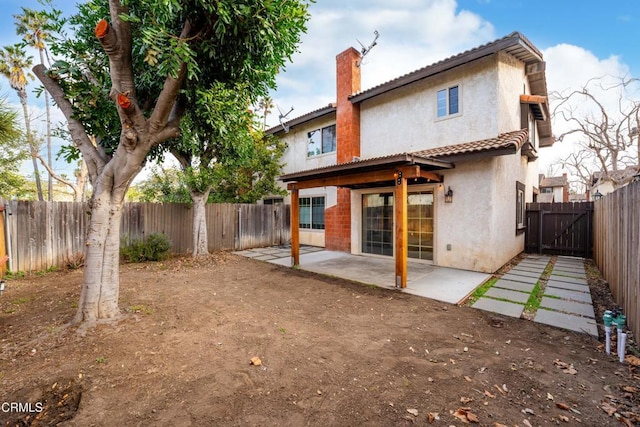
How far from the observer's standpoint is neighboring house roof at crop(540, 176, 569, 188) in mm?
29447

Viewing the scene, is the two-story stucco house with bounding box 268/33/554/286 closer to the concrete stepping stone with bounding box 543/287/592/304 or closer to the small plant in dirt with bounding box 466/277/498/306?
the small plant in dirt with bounding box 466/277/498/306

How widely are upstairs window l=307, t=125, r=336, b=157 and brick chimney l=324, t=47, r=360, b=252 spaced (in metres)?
0.68

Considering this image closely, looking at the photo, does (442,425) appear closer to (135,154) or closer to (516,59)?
(135,154)

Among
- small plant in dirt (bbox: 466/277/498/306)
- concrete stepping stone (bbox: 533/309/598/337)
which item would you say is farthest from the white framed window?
concrete stepping stone (bbox: 533/309/598/337)

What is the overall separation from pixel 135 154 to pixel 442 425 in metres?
4.72

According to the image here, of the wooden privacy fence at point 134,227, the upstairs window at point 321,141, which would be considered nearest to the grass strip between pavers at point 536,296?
the wooden privacy fence at point 134,227

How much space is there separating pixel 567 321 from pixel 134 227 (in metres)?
11.4

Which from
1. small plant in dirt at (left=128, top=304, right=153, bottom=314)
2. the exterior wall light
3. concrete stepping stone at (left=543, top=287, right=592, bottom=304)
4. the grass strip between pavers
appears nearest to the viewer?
small plant in dirt at (left=128, top=304, right=153, bottom=314)

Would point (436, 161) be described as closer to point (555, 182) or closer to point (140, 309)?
point (140, 309)

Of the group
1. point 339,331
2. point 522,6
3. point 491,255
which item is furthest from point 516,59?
point 339,331

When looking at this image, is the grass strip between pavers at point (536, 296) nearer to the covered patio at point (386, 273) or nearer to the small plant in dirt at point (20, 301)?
the covered patio at point (386, 273)

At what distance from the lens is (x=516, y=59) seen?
26.1 feet

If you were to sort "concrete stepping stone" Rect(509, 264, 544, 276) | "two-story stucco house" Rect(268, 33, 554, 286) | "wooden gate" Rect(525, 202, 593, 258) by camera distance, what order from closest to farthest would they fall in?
"two-story stucco house" Rect(268, 33, 554, 286) → "concrete stepping stone" Rect(509, 264, 544, 276) → "wooden gate" Rect(525, 202, 593, 258)

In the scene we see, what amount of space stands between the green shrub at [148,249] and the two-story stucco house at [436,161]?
453 cm
